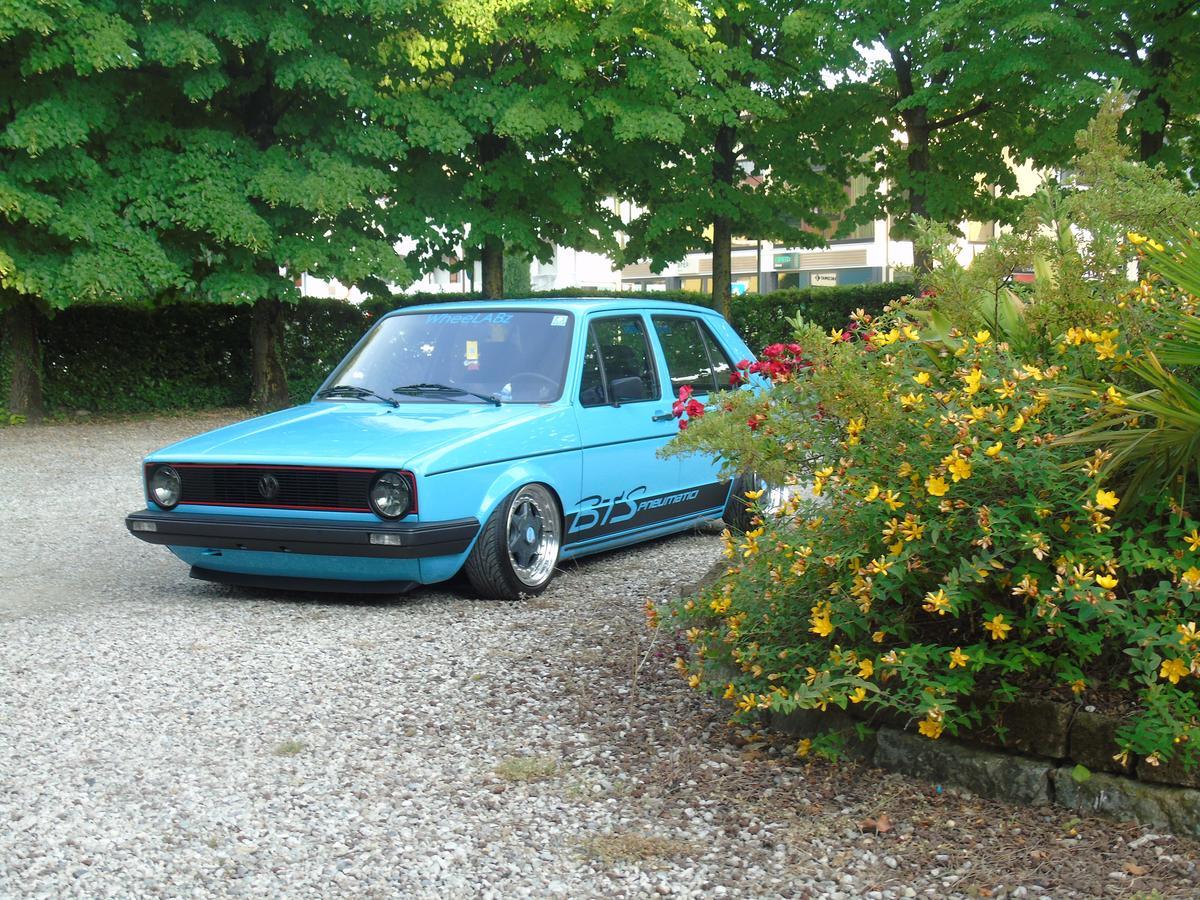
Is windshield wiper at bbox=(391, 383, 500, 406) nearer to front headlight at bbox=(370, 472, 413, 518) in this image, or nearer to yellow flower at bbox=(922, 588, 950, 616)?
front headlight at bbox=(370, 472, 413, 518)

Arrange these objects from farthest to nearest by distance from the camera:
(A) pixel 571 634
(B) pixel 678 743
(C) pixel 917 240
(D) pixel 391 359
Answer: (D) pixel 391 359
(A) pixel 571 634
(C) pixel 917 240
(B) pixel 678 743

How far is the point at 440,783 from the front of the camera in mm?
4164

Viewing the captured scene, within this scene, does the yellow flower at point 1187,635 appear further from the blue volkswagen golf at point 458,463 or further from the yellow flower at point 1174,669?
the blue volkswagen golf at point 458,463

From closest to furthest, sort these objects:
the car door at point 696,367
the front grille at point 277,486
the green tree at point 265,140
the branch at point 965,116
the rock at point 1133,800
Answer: the rock at point 1133,800, the front grille at point 277,486, the car door at point 696,367, the green tree at point 265,140, the branch at point 965,116

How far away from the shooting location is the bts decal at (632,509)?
7434mm

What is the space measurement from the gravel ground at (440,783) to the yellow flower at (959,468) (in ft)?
3.29

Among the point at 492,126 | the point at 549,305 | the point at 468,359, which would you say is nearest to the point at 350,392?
the point at 468,359

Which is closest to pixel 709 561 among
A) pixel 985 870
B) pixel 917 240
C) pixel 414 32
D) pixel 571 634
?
pixel 571 634

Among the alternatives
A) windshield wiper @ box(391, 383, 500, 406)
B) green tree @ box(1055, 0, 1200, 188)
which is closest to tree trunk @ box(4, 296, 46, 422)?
windshield wiper @ box(391, 383, 500, 406)

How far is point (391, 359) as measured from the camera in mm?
7953

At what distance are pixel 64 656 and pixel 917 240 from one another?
414 centimetres

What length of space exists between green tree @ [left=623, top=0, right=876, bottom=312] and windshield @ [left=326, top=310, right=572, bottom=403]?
13.0m

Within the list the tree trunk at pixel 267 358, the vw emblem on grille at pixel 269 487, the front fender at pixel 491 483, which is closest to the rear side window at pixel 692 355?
the front fender at pixel 491 483

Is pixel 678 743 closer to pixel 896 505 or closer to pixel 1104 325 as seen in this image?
pixel 896 505
